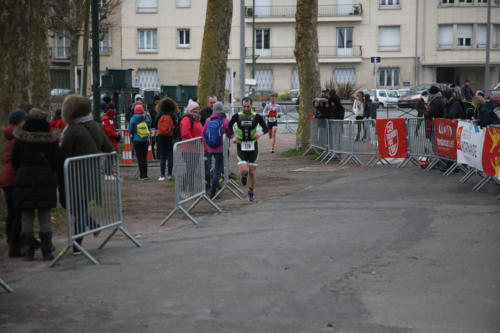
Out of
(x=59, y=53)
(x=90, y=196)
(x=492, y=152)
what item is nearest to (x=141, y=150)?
(x=492, y=152)

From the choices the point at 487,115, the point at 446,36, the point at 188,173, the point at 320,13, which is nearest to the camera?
the point at 188,173

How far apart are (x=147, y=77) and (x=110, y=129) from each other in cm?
4869

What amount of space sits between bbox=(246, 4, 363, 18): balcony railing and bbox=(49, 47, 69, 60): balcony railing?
53.5 ft

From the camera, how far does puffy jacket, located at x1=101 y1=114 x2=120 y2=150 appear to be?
15977 mm

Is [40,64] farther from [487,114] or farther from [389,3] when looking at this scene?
[389,3]

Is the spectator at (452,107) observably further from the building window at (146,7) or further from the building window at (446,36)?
the building window at (146,7)

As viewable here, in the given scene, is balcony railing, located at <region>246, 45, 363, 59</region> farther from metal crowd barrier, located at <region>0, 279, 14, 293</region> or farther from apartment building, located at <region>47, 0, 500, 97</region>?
metal crowd barrier, located at <region>0, 279, 14, 293</region>

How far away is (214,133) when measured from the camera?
13.7 m

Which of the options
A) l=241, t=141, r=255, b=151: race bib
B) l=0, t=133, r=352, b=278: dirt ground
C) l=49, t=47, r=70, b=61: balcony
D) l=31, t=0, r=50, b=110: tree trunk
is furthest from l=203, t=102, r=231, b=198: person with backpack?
l=49, t=47, r=70, b=61: balcony

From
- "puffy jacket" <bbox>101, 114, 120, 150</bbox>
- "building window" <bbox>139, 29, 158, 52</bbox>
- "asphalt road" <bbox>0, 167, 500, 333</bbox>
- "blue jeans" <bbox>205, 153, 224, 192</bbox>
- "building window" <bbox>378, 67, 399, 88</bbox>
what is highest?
"building window" <bbox>139, 29, 158, 52</bbox>

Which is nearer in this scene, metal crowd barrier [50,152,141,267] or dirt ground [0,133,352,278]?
metal crowd barrier [50,152,141,267]

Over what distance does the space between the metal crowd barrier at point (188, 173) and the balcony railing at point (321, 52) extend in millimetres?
52528

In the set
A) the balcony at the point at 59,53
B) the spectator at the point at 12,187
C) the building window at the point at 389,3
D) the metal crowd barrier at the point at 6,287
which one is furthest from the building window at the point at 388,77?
the metal crowd barrier at the point at 6,287

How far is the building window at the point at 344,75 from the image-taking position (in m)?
63.8
